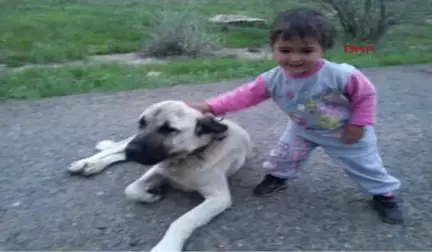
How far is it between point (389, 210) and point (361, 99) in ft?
2.26

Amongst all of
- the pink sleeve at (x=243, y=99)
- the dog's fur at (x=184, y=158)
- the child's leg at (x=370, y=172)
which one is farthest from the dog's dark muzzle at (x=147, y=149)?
the child's leg at (x=370, y=172)

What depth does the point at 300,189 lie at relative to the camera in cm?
376

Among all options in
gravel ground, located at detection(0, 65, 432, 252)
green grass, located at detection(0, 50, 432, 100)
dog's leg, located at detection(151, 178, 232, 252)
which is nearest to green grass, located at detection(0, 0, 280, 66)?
green grass, located at detection(0, 50, 432, 100)

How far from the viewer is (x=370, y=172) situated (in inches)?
132

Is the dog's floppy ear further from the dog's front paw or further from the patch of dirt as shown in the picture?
the patch of dirt

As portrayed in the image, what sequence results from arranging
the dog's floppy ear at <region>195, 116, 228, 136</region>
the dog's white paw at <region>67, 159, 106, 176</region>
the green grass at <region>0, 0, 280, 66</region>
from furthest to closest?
the green grass at <region>0, 0, 280, 66</region> < the dog's white paw at <region>67, 159, 106, 176</region> < the dog's floppy ear at <region>195, 116, 228, 136</region>

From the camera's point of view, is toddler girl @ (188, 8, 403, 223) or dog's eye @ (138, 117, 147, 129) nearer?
toddler girl @ (188, 8, 403, 223)

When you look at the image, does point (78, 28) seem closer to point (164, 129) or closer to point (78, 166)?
point (78, 166)

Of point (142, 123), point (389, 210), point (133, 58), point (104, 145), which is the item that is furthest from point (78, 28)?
point (389, 210)

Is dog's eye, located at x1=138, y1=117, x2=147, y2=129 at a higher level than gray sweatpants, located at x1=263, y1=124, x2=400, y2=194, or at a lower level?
higher

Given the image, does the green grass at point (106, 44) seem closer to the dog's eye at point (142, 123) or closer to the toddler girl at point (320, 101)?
the dog's eye at point (142, 123)

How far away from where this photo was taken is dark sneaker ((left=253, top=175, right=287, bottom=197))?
3.64 meters

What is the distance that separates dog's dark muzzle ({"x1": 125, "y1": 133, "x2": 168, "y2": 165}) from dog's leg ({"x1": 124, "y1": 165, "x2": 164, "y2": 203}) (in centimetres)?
37

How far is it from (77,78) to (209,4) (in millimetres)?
10550
